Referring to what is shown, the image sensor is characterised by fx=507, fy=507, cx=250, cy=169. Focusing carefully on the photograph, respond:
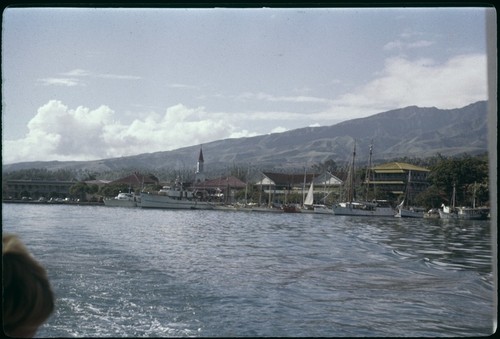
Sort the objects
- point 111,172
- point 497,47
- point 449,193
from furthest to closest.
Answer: point 111,172
point 449,193
point 497,47

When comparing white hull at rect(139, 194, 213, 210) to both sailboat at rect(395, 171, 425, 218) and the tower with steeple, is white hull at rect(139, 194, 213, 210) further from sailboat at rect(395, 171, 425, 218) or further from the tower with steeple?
sailboat at rect(395, 171, 425, 218)

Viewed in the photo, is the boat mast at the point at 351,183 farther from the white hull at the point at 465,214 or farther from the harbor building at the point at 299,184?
the white hull at the point at 465,214

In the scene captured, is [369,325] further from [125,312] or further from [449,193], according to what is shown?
[449,193]

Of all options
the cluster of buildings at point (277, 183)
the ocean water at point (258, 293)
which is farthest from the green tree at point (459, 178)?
the ocean water at point (258, 293)

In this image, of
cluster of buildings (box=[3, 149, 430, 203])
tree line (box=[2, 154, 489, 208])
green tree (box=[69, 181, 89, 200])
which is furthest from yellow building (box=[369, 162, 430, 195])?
green tree (box=[69, 181, 89, 200])

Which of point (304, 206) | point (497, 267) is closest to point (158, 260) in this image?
point (497, 267)
